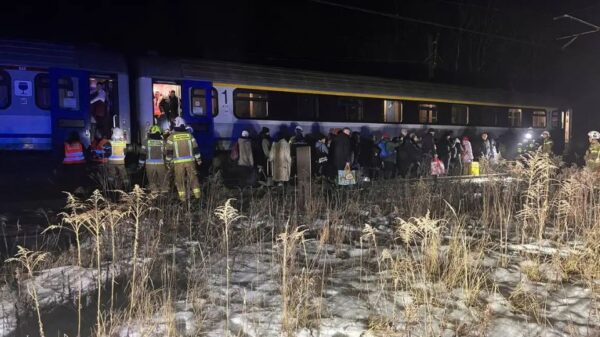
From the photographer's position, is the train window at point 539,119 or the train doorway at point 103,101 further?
the train window at point 539,119

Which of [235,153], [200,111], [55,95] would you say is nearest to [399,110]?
[235,153]

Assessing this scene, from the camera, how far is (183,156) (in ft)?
25.4

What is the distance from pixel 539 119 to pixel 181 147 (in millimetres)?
17998

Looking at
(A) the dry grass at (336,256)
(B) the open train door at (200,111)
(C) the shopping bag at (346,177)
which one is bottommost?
(A) the dry grass at (336,256)

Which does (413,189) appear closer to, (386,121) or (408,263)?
(408,263)

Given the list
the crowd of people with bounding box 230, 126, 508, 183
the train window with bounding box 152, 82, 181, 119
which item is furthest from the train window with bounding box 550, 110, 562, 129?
the train window with bounding box 152, 82, 181, 119

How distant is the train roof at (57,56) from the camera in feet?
27.6

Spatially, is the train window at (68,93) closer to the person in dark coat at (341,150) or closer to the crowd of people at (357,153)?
the crowd of people at (357,153)

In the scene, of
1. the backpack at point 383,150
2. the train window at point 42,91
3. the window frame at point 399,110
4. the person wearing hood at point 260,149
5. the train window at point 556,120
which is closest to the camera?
the train window at point 42,91

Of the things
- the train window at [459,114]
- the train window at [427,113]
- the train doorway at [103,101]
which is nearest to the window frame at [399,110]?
the train window at [427,113]

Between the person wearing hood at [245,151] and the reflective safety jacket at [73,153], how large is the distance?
3.34 metres

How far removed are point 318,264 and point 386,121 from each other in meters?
10.5

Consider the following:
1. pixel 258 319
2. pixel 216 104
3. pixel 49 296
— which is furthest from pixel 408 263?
pixel 216 104

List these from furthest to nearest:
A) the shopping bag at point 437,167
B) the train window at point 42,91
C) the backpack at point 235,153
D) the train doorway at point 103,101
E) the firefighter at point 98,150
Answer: the shopping bag at point 437,167, the backpack at point 235,153, the train doorway at point 103,101, the firefighter at point 98,150, the train window at point 42,91
